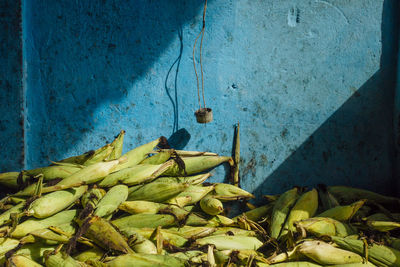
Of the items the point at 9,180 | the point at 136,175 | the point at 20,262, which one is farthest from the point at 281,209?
the point at 9,180

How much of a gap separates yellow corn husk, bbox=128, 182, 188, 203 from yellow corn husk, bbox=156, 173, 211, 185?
0.37 ft

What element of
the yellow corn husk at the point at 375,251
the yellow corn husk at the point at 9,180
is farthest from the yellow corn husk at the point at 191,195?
the yellow corn husk at the point at 9,180

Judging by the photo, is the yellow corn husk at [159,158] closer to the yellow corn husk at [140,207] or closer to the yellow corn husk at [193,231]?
the yellow corn husk at [140,207]

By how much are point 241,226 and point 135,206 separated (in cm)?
85

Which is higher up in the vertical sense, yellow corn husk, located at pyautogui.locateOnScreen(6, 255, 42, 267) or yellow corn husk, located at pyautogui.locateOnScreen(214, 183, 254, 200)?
yellow corn husk, located at pyautogui.locateOnScreen(214, 183, 254, 200)

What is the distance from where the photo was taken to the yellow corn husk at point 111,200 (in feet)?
8.64

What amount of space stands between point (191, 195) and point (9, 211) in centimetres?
134

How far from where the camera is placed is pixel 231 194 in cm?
321

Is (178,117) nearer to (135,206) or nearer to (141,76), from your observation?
(141,76)

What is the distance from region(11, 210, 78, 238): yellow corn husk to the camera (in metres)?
2.51

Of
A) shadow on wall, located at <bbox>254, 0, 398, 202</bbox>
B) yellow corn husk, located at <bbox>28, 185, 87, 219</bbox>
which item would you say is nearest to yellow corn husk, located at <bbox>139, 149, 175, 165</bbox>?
yellow corn husk, located at <bbox>28, 185, 87, 219</bbox>

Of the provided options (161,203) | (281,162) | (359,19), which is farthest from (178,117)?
(359,19)

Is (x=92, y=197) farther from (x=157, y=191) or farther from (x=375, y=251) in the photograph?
(x=375, y=251)

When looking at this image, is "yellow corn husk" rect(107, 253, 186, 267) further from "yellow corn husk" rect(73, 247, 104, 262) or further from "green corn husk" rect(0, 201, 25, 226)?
"green corn husk" rect(0, 201, 25, 226)
